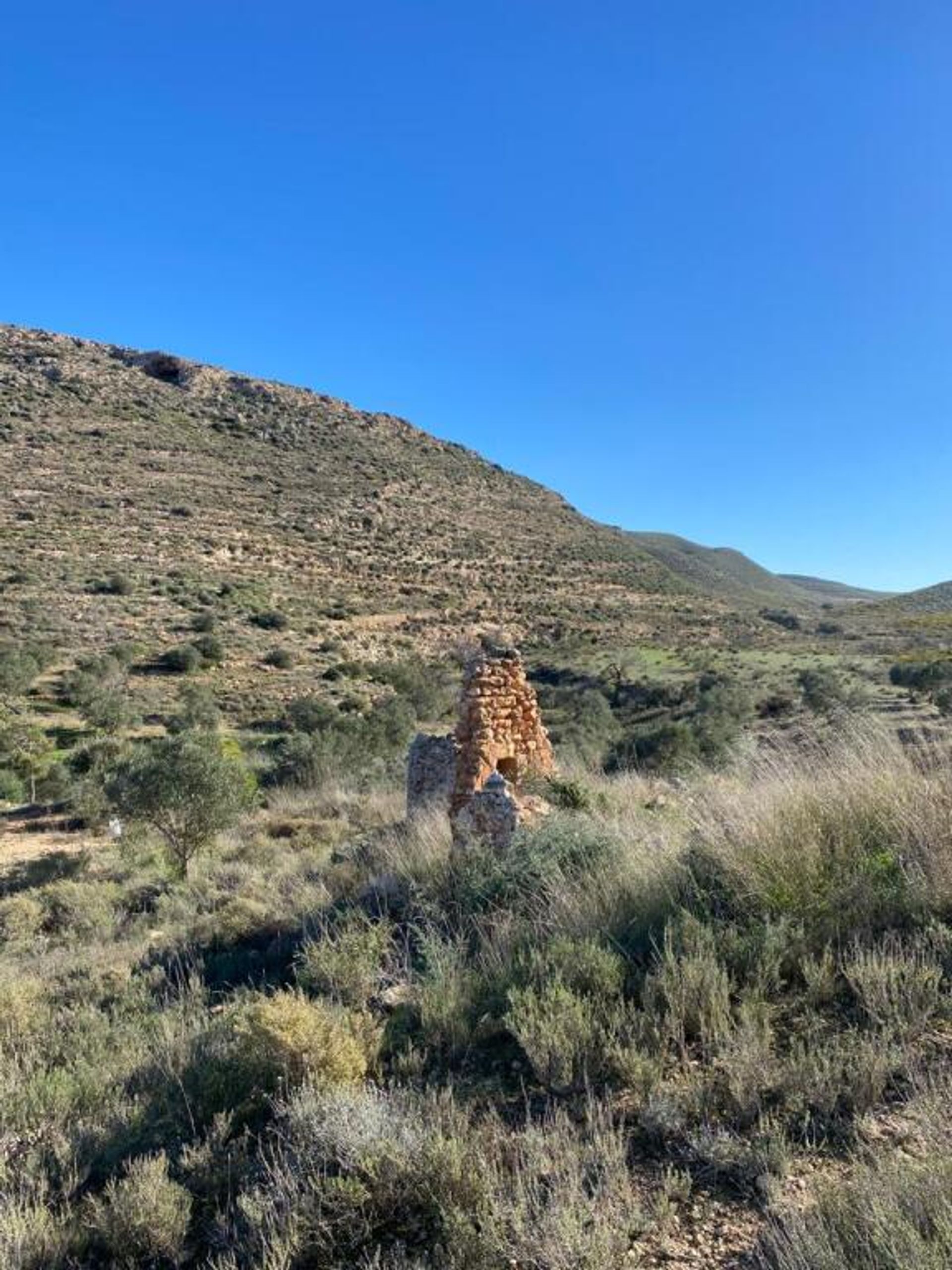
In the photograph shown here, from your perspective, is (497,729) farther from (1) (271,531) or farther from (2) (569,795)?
(1) (271,531)

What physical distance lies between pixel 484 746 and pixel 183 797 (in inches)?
242

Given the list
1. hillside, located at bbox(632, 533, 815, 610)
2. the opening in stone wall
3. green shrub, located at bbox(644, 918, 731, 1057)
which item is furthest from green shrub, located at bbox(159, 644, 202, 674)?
hillside, located at bbox(632, 533, 815, 610)

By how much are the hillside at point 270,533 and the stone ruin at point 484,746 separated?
74.9 feet

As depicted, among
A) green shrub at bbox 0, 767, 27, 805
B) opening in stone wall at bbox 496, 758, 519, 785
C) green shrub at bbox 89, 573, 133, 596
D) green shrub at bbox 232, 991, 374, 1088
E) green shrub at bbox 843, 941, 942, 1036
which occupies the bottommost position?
green shrub at bbox 0, 767, 27, 805

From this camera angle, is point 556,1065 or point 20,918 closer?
point 556,1065

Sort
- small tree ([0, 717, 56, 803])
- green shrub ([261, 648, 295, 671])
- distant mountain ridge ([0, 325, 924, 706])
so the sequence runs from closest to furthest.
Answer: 1. small tree ([0, 717, 56, 803])
2. green shrub ([261, 648, 295, 671])
3. distant mountain ridge ([0, 325, 924, 706])

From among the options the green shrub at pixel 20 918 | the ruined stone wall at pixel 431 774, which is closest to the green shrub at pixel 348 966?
the ruined stone wall at pixel 431 774

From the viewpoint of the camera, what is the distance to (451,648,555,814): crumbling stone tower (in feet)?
27.4

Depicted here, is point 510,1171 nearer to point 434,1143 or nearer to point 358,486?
point 434,1143

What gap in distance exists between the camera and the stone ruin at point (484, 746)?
8328 mm

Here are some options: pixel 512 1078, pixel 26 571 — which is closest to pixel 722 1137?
pixel 512 1078

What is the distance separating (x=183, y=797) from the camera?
1185cm

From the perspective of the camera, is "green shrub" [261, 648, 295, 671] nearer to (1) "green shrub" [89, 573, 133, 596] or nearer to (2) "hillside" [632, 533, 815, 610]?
(1) "green shrub" [89, 573, 133, 596]

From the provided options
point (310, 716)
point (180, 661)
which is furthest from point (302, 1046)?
point (180, 661)
